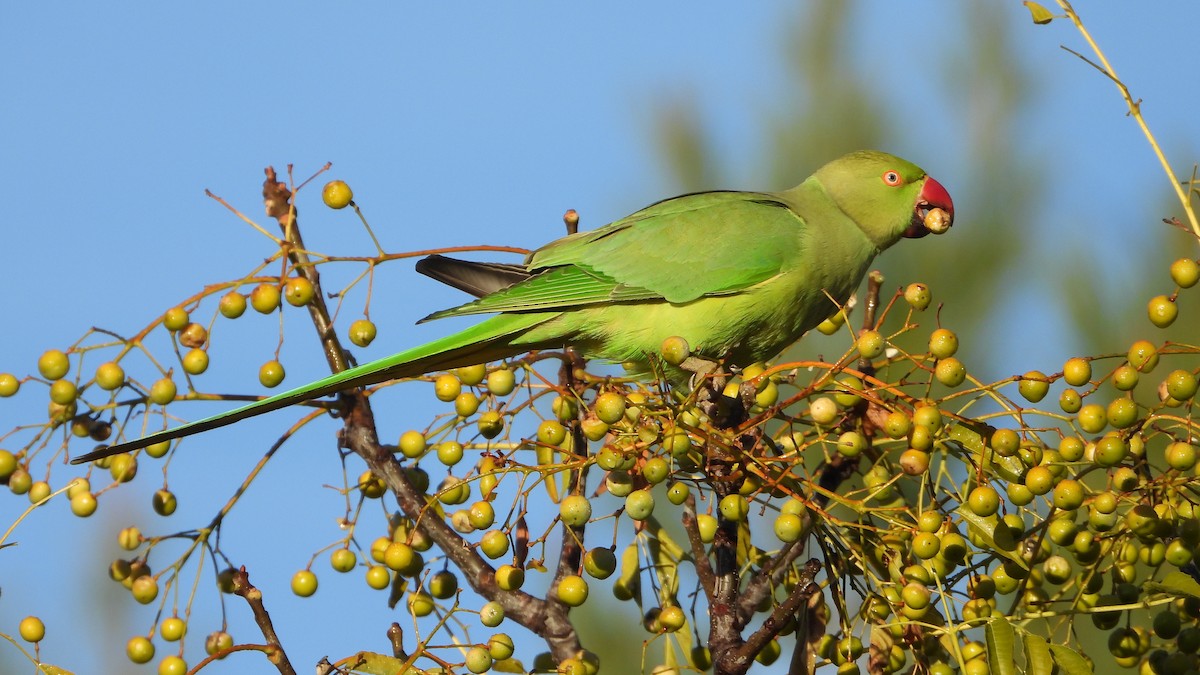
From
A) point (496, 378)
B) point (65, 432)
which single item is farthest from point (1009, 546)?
point (65, 432)

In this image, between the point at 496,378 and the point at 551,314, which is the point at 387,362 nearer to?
the point at 496,378

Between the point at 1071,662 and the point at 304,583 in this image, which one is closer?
the point at 1071,662

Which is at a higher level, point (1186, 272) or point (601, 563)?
point (601, 563)

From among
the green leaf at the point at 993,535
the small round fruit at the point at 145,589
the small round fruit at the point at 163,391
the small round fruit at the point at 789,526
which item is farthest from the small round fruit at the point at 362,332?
the green leaf at the point at 993,535

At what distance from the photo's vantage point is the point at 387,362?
2.60 m

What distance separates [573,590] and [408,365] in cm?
65

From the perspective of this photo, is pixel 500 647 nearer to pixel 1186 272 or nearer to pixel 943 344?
pixel 943 344

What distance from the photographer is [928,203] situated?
3.62m

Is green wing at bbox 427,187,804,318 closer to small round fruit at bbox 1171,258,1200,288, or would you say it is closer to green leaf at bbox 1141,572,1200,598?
small round fruit at bbox 1171,258,1200,288

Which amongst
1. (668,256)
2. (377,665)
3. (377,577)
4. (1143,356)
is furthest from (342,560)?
(1143,356)

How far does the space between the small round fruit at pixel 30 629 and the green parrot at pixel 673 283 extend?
105 cm

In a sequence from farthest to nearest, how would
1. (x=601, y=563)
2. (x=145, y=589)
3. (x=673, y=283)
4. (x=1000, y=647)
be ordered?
(x=673, y=283) → (x=145, y=589) → (x=601, y=563) → (x=1000, y=647)

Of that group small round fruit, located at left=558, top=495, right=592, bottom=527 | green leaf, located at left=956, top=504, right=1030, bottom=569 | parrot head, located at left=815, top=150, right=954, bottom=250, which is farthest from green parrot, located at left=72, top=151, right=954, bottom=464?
green leaf, located at left=956, top=504, right=1030, bottom=569

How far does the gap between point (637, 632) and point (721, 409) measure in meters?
2.69
